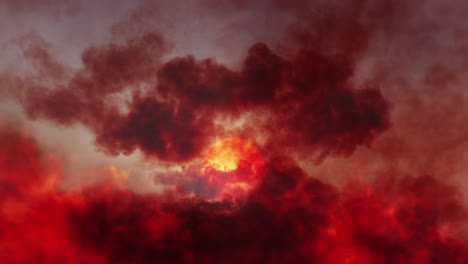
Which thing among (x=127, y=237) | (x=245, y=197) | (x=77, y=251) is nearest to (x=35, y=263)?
(x=77, y=251)

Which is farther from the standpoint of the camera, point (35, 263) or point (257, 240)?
point (257, 240)

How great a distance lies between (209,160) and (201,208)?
6.87m

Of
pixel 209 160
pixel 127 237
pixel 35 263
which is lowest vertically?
pixel 35 263

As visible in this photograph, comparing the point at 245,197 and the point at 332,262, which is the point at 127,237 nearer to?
the point at 245,197

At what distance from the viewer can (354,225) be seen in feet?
230

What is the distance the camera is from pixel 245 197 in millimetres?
71188

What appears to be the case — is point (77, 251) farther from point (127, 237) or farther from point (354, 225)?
point (354, 225)

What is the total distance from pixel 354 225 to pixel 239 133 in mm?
20584

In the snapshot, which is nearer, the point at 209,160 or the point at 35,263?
the point at 35,263

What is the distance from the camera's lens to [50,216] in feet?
219

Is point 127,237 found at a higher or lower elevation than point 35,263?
higher

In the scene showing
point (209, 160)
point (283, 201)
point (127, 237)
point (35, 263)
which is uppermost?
point (209, 160)

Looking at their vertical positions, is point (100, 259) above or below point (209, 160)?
below

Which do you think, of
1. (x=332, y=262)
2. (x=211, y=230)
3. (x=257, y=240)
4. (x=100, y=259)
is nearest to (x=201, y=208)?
(x=211, y=230)
